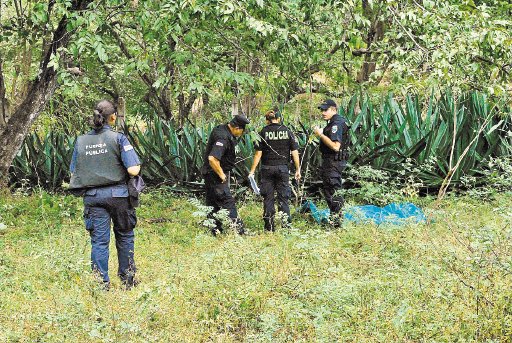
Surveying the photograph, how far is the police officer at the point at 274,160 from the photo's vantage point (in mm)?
8617

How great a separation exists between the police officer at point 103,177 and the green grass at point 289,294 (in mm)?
246

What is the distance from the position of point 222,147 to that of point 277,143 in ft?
2.94

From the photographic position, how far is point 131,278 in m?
5.88

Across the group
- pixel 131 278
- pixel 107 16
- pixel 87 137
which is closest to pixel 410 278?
pixel 131 278

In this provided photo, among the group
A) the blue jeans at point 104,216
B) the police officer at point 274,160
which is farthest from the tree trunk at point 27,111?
the blue jeans at point 104,216

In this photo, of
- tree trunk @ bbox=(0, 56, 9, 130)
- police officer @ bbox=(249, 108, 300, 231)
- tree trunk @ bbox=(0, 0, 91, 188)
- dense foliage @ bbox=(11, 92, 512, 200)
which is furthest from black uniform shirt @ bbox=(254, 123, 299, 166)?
tree trunk @ bbox=(0, 56, 9, 130)

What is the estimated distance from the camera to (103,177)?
18.5 ft

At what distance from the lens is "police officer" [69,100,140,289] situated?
5.64 meters

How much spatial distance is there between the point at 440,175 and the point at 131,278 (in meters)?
6.13

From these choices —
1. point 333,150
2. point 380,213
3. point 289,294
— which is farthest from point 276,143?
point 289,294

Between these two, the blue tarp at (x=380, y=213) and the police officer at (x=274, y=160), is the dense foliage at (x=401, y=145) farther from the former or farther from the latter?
the police officer at (x=274, y=160)

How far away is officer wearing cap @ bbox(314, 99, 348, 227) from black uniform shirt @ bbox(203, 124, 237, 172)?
113 centimetres

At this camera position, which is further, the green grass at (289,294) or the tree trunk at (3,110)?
the tree trunk at (3,110)

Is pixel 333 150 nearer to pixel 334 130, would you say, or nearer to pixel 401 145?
pixel 334 130
